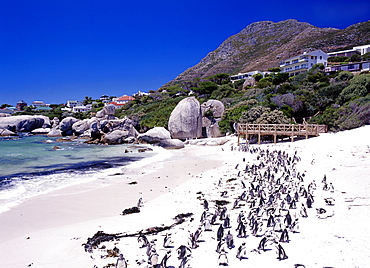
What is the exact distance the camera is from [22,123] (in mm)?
46312

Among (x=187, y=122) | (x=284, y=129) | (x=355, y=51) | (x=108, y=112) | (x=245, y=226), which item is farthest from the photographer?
(x=355, y=51)

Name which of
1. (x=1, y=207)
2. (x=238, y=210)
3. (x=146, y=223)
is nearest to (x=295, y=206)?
(x=238, y=210)

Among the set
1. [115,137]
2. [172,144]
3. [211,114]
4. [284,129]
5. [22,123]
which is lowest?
[172,144]

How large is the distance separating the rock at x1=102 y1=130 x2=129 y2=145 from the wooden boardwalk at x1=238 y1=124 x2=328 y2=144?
41.3ft

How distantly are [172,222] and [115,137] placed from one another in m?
22.3

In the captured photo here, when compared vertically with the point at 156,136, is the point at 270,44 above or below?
above

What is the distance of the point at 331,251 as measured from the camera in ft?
11.8

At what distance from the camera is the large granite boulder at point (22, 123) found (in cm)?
4441

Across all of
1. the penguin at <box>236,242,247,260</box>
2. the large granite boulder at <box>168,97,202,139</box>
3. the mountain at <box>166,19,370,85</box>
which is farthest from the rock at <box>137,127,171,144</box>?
the mountain at <box>166,19,370,85</box>

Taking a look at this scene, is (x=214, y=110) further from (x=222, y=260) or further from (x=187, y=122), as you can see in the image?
(x=222, y=260)

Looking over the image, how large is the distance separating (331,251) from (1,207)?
7.79m

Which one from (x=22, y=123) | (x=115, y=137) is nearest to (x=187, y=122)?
(x=115, y=137)

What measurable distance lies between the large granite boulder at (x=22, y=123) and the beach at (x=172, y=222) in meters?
44.0

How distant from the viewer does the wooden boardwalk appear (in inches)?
722
